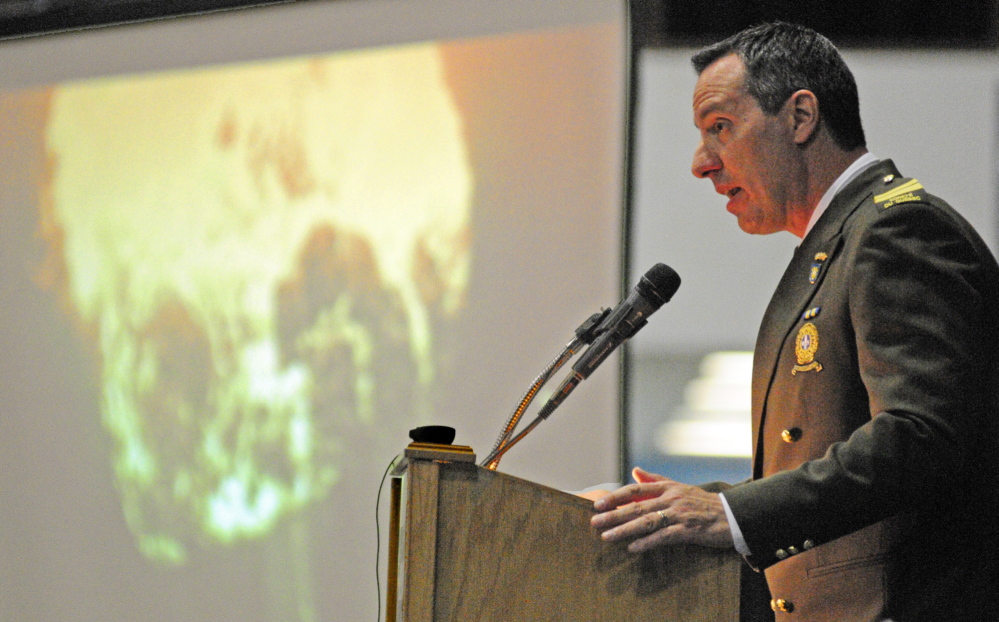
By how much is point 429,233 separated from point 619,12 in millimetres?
980

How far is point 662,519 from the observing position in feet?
4.84


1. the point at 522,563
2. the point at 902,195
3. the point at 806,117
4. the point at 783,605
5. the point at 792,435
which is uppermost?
the point at 806,117

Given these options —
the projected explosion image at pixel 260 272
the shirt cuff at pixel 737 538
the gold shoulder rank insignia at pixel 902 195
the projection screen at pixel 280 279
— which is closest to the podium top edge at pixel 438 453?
the shirt cuff at pixel 737 538

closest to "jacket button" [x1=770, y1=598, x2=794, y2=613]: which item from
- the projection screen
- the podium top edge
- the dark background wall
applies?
the podium top edge

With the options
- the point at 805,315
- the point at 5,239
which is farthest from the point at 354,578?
the point at 805,315

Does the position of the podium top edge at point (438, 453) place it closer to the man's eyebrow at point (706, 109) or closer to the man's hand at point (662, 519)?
the man's hand at point (662, 519)

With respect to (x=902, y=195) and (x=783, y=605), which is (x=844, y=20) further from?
(x=783, y=605)

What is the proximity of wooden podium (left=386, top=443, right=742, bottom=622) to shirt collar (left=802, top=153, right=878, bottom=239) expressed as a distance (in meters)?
0.72

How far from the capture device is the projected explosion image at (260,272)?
146 inches

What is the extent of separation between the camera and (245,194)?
13.0ft

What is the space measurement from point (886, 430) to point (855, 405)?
171 millimetres

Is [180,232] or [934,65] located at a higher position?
[934,65]

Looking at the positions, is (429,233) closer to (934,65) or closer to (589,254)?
(589,254)

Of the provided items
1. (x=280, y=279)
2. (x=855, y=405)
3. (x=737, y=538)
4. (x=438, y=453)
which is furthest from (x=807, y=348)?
(x=280, y=279)
